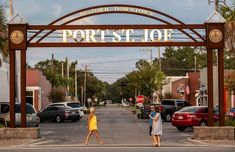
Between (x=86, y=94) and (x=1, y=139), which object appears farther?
(x=86, y=94)

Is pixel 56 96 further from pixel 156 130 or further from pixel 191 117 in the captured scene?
pixel 156 130

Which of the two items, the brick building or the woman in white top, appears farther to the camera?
the brick building

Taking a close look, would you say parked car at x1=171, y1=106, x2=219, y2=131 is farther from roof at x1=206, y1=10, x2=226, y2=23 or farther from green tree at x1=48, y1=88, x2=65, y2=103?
green tree at x1=48, y1=88, x2=65, y2=103

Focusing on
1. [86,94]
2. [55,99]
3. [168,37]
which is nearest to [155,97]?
[55,99]

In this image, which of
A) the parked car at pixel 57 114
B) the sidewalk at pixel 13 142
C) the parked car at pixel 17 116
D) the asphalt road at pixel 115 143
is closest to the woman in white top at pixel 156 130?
the asphalt road at pixel 115 143

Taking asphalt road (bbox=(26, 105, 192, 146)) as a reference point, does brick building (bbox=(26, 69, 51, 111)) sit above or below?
above

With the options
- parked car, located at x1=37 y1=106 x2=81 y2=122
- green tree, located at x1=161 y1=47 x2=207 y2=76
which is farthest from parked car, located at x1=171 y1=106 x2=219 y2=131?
green tree, located at x1=161 y1=47 x2=207 y2=76

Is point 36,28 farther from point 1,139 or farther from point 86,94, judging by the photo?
point 86,94

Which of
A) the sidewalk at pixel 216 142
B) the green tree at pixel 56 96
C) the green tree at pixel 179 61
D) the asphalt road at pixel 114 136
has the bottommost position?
the asphalt road at pixel 114 136

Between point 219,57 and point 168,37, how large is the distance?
2524 millimetres

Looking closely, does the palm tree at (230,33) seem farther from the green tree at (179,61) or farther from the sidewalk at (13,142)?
the green tree at (179,61)

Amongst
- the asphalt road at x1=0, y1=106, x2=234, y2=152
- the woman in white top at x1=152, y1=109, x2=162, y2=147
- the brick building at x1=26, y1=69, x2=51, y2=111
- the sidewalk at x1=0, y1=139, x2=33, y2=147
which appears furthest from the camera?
the brick building at x1=26, y1=69, x2=51, y2=111

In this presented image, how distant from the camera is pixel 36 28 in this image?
86.9ft

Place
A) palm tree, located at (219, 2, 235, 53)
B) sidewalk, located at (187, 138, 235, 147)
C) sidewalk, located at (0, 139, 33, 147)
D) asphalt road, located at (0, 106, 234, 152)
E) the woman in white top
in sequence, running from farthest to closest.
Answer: palm tree, located at (219, 2, 235, 53), sidewalk, located at (0, 139, 33, 147), sidewalk, located at (187, 138, 235, 147), the woman in white top, asphalt road, located at (0, 106, 234, 152)
